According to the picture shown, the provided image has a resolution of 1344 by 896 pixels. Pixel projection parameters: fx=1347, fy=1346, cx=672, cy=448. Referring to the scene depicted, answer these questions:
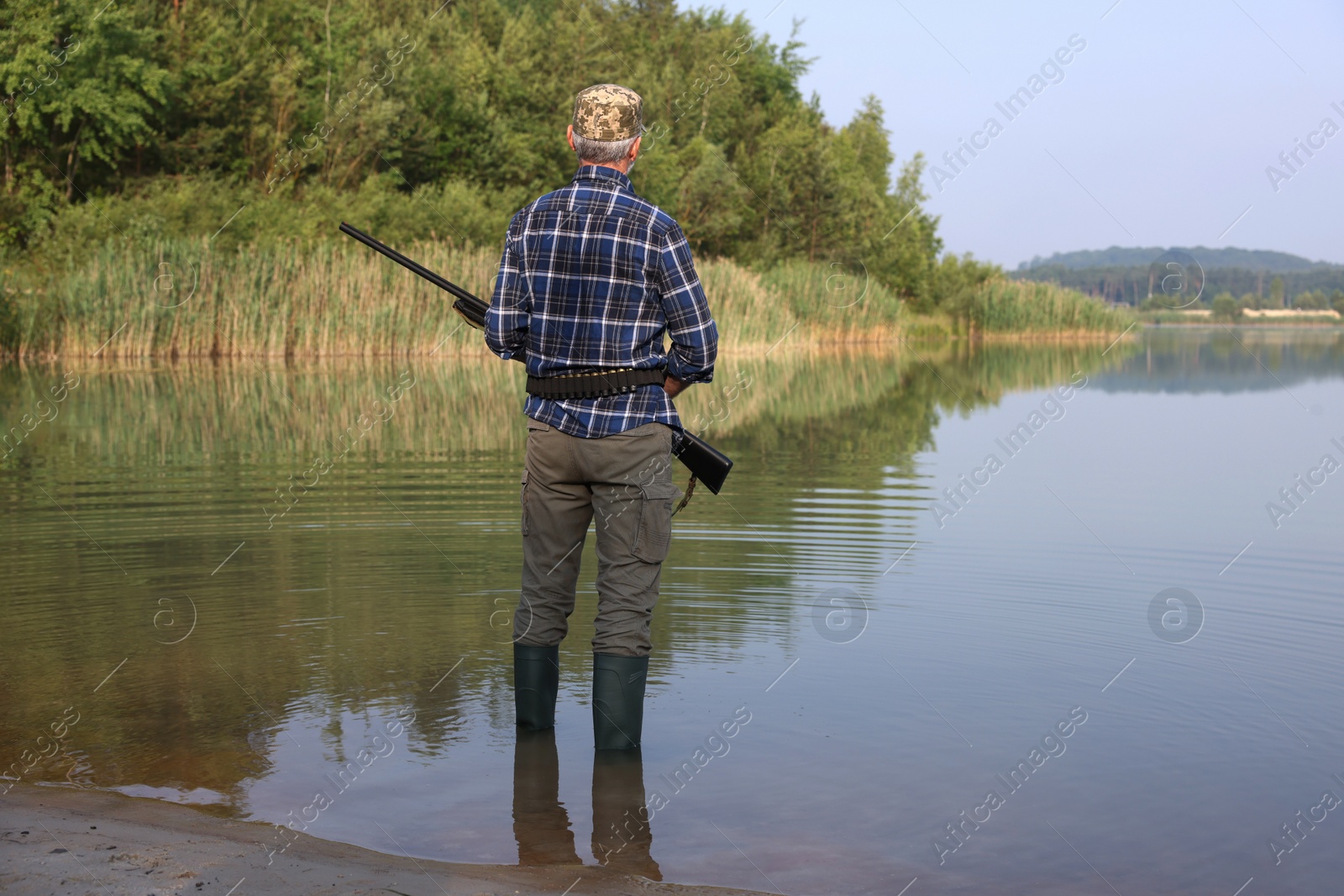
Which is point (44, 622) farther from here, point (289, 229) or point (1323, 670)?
point (289, 229)

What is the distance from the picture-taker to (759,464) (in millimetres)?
11859

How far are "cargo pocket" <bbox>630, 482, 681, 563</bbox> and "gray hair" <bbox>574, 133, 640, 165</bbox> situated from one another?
0.93 meters

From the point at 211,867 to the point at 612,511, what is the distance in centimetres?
144

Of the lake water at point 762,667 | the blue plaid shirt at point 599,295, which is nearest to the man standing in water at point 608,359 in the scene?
the blue plaid shirt at point 599,295

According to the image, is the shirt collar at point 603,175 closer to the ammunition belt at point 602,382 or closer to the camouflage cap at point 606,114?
the camouflage cap at point 606,114

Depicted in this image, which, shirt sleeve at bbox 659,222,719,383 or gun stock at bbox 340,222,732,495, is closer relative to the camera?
shirt sleeve at bbox 659,222,719,383

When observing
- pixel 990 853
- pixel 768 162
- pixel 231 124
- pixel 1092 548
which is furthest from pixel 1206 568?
pixel 768 162

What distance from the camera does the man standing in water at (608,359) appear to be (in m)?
3.73

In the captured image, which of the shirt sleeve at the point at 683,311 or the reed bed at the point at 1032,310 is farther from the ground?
the reed bed at the point at 1032,310

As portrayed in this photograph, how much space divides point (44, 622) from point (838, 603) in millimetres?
3437

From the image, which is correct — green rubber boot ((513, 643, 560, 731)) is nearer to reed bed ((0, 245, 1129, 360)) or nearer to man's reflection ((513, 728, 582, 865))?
man's reflection ((513, 728, 582, 865))

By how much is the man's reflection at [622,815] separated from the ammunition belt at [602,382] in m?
1.05

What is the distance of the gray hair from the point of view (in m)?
3.79

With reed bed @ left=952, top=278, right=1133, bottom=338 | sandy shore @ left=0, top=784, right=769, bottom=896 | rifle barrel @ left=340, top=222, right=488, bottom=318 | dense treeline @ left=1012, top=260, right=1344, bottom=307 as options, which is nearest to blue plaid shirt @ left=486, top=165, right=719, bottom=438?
rifle barrel @ left=340, top=222, right=488, bottom=318
